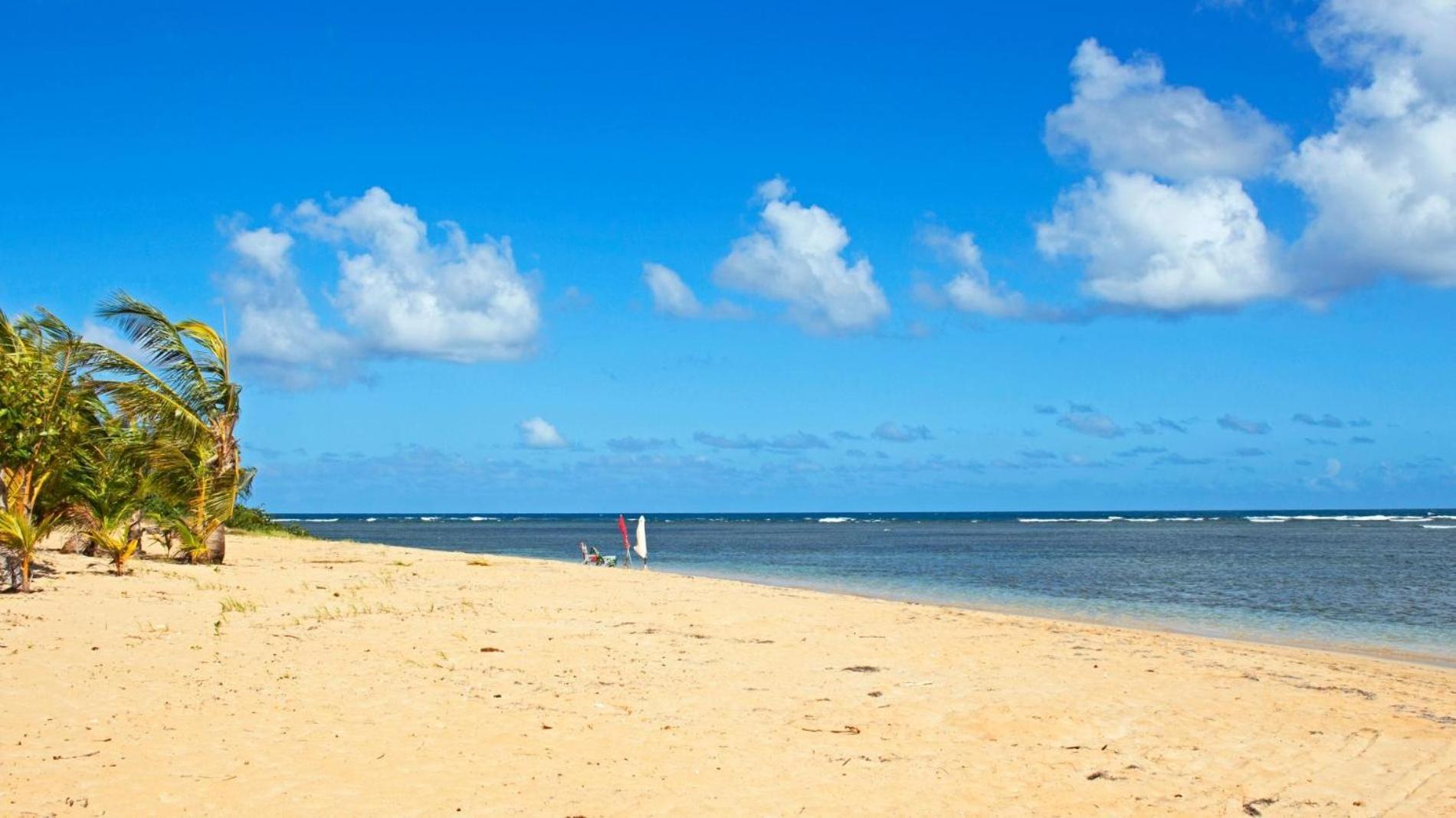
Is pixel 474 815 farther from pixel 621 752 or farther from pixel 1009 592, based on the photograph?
pixel 1009 592

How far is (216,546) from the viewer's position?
22781 mm

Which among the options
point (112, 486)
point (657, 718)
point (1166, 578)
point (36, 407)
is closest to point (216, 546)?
point (112, 486)

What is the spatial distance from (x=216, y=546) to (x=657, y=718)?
1686 cm

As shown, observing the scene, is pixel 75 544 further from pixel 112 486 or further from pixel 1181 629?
pixel 1181 629

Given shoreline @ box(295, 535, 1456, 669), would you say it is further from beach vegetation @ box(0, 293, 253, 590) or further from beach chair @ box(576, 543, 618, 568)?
beach vegetation @ box(0, 293, 253, 590)

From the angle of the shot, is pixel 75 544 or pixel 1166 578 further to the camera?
pixel 1166 578

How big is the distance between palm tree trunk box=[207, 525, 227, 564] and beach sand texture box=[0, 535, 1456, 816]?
20.4 ft

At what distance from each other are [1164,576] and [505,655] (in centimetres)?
2880

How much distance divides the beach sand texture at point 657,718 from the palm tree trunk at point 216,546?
6215mm

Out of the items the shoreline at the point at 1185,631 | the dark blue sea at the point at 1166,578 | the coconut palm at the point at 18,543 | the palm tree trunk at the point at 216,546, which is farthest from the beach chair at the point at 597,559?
the coconut palm at the point at 18,543

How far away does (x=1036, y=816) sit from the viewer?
707cm

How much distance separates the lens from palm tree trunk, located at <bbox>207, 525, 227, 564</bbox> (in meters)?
22.6

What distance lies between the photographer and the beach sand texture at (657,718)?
724 centimetres

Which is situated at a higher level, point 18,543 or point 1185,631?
point 18,543
